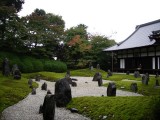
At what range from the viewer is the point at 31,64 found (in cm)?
3275

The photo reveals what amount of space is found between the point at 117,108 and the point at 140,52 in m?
26.1

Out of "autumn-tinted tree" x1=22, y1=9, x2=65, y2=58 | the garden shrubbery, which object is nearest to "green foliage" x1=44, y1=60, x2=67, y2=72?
the garden shrubbery

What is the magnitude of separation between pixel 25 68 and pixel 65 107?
20.6 m

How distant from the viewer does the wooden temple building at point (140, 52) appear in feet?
104

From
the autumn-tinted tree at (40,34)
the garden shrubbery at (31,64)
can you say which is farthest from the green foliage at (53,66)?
the autumn-tinted tree at (40,34)

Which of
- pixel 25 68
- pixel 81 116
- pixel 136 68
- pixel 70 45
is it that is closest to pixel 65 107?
pixel 81 116

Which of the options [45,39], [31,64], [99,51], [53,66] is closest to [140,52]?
[99,51]

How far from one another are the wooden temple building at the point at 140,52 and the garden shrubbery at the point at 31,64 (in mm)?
9167

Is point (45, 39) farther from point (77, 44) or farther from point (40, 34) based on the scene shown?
point (77, 44)

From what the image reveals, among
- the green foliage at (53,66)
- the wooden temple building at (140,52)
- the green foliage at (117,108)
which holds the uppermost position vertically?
the wooden temple building at (140,52)

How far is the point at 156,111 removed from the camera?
6.88 meters

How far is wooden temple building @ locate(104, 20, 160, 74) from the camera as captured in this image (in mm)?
31734

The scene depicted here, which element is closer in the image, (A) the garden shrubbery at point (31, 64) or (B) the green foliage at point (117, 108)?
(B) the green foliage at point (117, 108)

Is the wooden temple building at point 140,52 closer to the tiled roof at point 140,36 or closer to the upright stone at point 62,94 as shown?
the tiled roof at point 140,36
